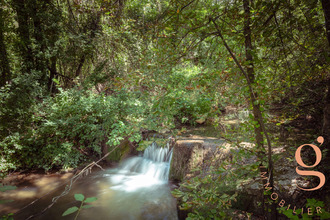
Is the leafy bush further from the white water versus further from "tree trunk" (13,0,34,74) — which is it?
"tree trunk" (13,0,34,74)

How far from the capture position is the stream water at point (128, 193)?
462 cm

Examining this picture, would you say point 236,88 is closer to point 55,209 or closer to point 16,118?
point 55,209

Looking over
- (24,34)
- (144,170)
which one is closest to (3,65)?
(24,34)

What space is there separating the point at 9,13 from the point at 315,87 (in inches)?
446

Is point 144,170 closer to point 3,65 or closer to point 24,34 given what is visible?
point 3,65

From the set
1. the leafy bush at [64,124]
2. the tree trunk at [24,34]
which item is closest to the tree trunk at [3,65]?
the tree trunk at [24,34]

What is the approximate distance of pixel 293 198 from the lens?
2330mm

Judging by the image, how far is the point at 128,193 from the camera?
18.7ft

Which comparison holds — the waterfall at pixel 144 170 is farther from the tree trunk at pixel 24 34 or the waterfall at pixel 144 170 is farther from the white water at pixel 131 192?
the tree trunk at pixel 24 34

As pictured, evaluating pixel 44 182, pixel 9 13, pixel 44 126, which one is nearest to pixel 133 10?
pixel 9 13

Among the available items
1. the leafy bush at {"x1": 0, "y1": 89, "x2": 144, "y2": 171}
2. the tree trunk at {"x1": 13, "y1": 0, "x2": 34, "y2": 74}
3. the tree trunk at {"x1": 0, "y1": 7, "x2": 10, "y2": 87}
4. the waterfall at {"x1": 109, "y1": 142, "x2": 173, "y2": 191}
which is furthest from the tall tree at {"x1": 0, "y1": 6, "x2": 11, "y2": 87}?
the waterfall at {"x1": 109, "y1": 142, "x2": 173, "y2": 191}

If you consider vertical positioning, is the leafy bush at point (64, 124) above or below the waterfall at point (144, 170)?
above

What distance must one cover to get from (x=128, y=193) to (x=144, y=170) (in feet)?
4.82

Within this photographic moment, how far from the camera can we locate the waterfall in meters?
6.21
